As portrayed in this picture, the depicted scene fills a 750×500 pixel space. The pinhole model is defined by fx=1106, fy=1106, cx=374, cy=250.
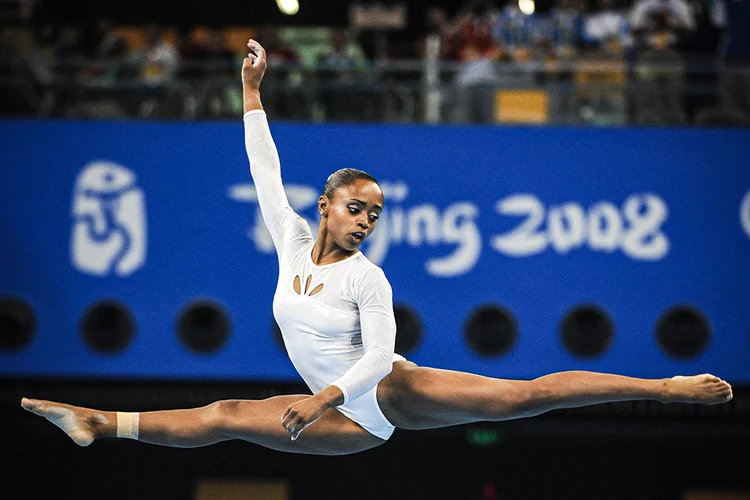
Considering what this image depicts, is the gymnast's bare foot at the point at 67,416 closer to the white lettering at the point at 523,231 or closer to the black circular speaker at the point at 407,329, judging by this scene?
the black circular speaker at the point at 407,329

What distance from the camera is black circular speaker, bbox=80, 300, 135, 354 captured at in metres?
8.73

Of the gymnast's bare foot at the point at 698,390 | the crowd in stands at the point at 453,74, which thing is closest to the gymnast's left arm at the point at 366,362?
the gymnast's bare foot at the point at 698,390

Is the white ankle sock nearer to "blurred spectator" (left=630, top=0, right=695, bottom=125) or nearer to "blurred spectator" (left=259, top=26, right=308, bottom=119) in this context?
"blurred spectator" (left=259, top=26, right=308, bottom=119)

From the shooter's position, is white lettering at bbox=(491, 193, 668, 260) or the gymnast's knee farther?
white lettering at bbox=(491, 193, 668, 260)

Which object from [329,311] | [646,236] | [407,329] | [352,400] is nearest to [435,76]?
[407,329]

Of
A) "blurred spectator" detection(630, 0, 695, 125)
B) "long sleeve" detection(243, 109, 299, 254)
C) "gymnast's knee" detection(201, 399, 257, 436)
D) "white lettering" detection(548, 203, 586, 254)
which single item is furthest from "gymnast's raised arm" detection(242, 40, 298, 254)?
"blurred spectator" detection(630, 0, 695, 125)

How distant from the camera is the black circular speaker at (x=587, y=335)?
8711 millimetres

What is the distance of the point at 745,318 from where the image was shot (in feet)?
28.6

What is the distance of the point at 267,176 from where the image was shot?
543cm

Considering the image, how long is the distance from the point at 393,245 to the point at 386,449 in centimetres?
373

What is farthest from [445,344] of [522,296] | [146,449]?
[146,449]

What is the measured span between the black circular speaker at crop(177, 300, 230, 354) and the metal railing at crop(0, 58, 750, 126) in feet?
4.97

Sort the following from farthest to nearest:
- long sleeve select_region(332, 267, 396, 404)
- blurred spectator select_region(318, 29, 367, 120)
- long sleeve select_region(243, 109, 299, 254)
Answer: blurred spectator select_region(318, 29, 367, 120)
long sleeve select_region(243, 109, 299, 254)
long sleeve select_region(332, 267, 396, 404)

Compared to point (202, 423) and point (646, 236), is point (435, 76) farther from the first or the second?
point (202, 423)
